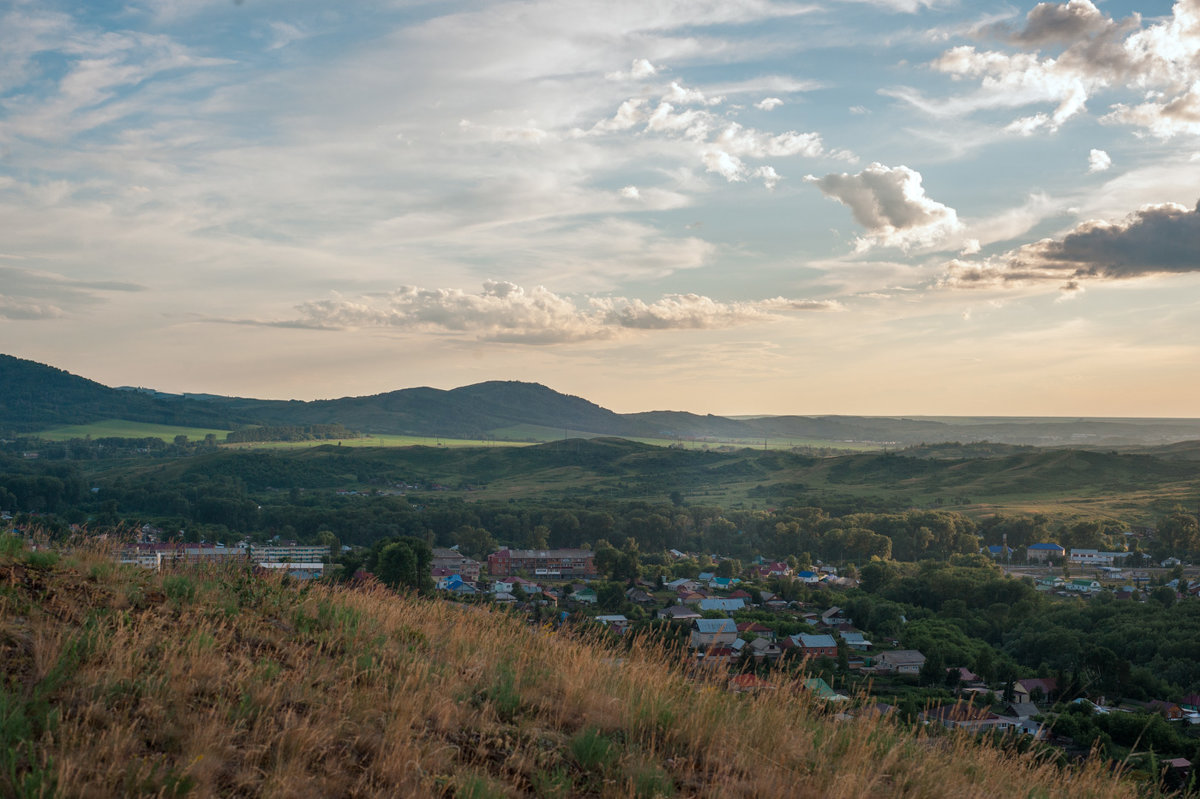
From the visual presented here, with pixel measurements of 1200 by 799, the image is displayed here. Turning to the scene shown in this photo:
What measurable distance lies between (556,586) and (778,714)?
5650cm

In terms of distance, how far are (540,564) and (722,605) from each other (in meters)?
28.1

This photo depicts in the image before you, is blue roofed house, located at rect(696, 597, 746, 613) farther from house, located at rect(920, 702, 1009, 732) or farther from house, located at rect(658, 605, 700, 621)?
house, located at rect(920, 702, 1009, 732)

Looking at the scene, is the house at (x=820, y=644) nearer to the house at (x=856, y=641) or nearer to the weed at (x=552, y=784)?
the house at (x=856, y=641)

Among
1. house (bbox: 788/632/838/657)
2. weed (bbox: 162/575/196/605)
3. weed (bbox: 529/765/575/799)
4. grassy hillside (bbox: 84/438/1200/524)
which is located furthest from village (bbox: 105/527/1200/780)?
grassy hillside (bbox: 84/438/1200/524)

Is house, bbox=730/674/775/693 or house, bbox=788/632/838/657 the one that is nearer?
house, bbox=730/674/775/693

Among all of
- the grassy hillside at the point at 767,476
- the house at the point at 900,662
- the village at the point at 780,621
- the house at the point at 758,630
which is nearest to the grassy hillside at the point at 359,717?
the village at the point at 780,621

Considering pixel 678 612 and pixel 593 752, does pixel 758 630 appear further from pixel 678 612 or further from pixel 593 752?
pixel 593 752

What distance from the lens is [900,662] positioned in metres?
37.2

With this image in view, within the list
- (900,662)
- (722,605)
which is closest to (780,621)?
(722,605)

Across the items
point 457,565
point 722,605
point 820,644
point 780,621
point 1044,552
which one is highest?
point 820,644

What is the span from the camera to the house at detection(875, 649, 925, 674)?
3634cm

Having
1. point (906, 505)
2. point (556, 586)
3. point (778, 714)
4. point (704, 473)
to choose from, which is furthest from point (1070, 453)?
point (778, 714)

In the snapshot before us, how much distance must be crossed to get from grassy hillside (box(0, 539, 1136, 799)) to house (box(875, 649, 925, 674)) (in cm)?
3126

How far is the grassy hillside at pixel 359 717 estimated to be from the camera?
14.7 feet
